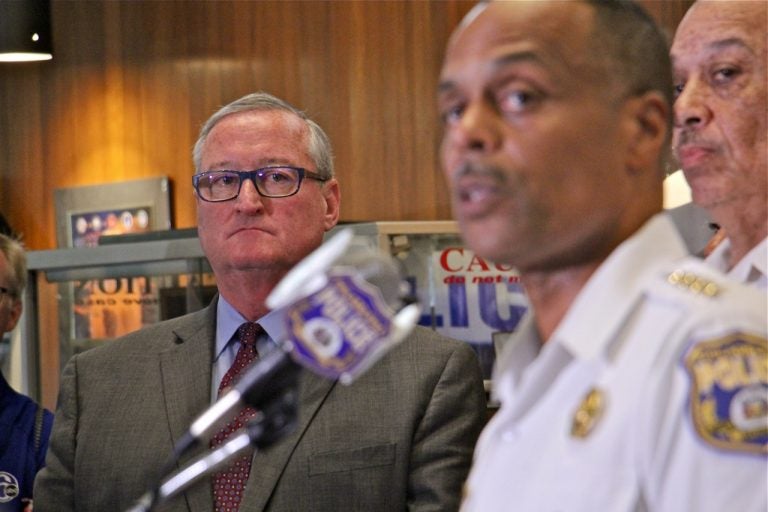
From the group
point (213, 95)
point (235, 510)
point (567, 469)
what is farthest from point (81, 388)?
point (213, 95)

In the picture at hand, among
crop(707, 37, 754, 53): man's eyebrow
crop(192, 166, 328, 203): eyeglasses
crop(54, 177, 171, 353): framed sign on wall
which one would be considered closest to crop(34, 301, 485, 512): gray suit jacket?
crop(192, 166, 328, 203): eyeglasses

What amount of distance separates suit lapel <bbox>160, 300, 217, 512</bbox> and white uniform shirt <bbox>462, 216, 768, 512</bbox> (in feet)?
3.88

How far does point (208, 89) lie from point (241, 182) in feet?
10.6

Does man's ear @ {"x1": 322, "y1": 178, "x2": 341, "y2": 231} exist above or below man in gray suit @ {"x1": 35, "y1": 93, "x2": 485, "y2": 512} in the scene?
above

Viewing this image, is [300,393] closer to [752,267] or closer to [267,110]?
[267,110]

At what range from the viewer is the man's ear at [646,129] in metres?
0.93

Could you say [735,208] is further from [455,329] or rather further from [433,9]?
[433,9]

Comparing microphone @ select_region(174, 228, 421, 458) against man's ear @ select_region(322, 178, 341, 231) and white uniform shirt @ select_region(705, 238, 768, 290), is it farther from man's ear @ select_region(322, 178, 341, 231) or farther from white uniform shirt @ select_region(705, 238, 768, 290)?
man's ear @ select_region(322, 178, 341, 231)

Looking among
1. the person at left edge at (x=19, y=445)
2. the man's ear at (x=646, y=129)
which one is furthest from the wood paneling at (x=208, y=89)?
the man's ear at (x=646, y=129)

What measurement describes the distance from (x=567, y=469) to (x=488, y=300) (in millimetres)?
2799

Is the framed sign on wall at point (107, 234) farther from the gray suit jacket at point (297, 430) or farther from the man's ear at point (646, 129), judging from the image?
the man's ear at point (646, 129)

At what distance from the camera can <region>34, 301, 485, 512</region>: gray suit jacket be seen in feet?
6.32

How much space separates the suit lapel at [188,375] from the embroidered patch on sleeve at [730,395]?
4.36ft

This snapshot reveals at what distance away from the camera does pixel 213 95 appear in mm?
5227
